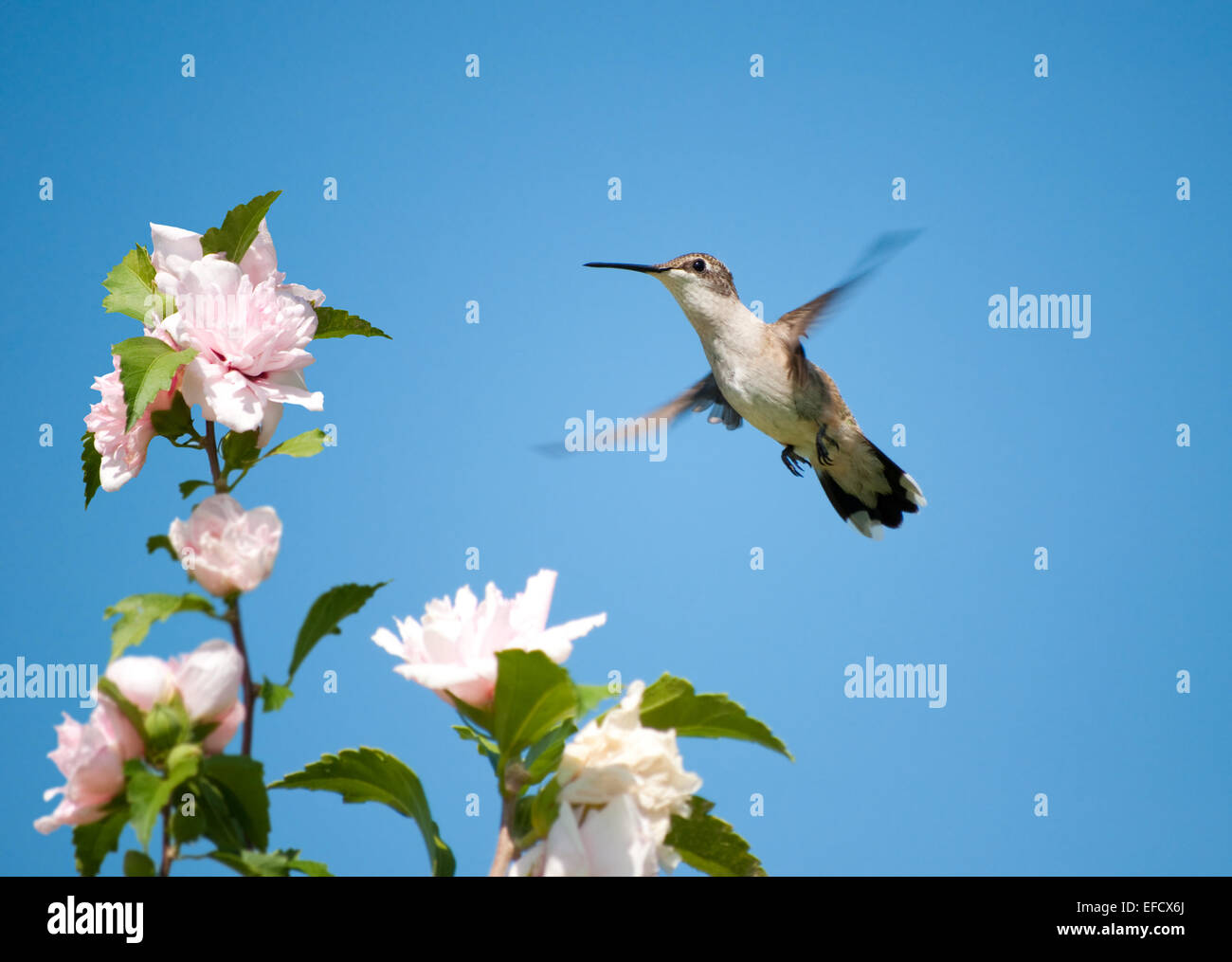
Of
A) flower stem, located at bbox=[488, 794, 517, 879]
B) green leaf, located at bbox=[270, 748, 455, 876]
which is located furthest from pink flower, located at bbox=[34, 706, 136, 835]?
flower stem, located at bbox=[488, 794, 517, 879]

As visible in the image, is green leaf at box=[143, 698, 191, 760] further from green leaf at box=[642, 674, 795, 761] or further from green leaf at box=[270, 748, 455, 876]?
green leaf at box=[642, 674, 795, 761]

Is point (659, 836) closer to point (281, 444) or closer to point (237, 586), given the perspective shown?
point (237, 586)

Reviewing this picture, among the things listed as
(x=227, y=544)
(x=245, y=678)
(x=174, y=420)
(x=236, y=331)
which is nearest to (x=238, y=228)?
(x=236, y=331)

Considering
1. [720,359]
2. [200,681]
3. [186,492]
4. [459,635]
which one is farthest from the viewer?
[720,359]

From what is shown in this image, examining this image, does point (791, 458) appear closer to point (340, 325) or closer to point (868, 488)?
point (868, 488)

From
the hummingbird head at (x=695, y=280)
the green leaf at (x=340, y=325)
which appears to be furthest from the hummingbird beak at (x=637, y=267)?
the green leaf at (x=340, y=325)

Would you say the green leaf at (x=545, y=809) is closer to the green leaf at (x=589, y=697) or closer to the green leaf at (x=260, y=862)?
the green leaf at (x=589, y=697)
